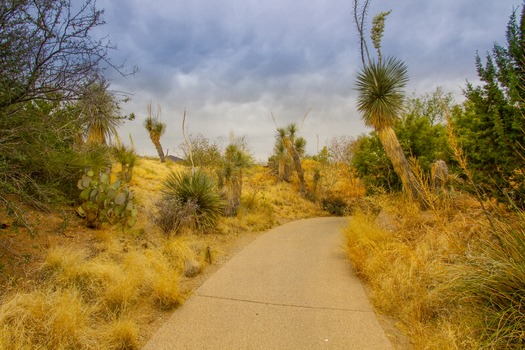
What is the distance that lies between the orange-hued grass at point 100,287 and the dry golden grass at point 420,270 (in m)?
3.30

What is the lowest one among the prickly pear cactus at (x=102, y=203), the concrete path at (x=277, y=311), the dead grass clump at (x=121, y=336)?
the concrete path at (x=277, y=311)

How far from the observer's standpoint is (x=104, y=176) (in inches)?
286

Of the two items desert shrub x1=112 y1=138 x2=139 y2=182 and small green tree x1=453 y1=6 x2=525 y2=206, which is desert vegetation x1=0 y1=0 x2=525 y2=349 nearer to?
small green tree x1=453 y1=6 x2=525 y2=206

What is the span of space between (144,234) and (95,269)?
2.74 m

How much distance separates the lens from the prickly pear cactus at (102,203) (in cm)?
688

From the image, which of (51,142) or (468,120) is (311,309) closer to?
(51,142)

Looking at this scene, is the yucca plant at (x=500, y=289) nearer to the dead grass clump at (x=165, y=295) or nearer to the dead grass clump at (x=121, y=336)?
the dead grass clump at (x=121, y=336)

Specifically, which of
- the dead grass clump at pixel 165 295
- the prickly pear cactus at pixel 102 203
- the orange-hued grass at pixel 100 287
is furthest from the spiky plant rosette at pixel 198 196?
the dead grass clump at pixel 165 295

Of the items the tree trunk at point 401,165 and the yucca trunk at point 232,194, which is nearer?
the tree trunk at point 401,165

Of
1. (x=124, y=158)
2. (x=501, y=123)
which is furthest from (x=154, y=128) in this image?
(x=501, y=123)

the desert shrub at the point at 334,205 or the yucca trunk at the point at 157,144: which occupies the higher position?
the yucca trunk at the point at 157,144

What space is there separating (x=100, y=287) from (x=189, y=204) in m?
4.14

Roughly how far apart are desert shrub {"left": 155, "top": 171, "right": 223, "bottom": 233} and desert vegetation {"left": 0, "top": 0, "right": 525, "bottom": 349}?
0.17ft

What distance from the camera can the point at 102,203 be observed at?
A: 705cm
